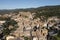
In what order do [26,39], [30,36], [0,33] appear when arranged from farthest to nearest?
[0,33], [30,36], [26,39]

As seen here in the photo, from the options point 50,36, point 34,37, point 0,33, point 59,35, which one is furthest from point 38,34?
point 0,33

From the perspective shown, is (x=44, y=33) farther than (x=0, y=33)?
No

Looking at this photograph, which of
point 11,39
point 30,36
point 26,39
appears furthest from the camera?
point 30,36

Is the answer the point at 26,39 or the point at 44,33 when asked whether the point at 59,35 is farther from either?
the point at 26,39

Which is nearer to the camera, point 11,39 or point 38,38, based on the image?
point 11,39

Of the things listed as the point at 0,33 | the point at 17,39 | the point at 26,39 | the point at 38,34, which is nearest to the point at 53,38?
the point at 38,34

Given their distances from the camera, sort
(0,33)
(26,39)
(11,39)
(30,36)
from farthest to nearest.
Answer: (0,33)
(30,36)
(26,39)
(11,39)

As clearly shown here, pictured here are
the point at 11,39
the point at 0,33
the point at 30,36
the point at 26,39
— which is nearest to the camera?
the point at 11,39

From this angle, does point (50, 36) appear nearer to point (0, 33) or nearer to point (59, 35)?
point (59, 35)
